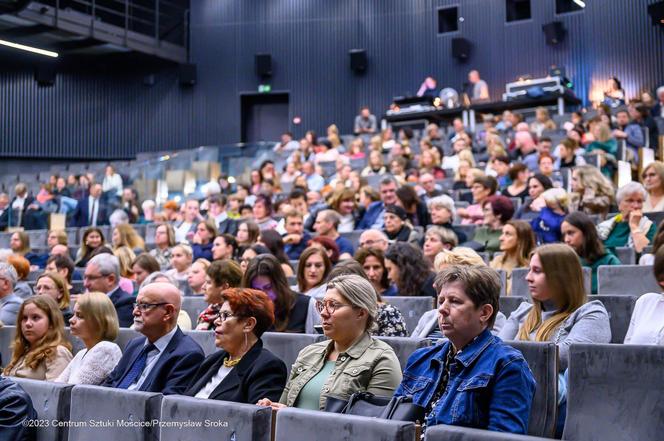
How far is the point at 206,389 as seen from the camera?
2652 millimetres

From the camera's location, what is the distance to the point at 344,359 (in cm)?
244

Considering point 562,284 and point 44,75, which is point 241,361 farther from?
point 44,75

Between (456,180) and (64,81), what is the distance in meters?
9.08

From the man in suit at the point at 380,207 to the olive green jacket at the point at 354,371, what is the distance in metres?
3.19

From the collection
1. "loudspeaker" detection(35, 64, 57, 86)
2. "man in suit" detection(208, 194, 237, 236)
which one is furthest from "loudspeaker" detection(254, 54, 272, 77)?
"man in suit" detection(208, 194, 237, 236)

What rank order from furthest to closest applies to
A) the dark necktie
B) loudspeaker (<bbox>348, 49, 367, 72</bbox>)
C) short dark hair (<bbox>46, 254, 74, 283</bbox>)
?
1. loudspeaker (<bbox>348, 49, 367, 72</bbox>)
2. short dark hair (<bbox>46, 254, 74, 283</bbox>)
3. the dark necktie

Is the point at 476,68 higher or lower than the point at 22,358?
higher

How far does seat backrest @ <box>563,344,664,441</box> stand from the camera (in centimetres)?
204

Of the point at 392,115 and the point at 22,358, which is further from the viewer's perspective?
the point at 392,115

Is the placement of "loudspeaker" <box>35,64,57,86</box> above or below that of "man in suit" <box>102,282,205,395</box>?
above

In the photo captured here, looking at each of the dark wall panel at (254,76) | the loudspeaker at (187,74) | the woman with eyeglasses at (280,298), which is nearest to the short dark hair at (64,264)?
the woman with eyeglasses at (280,298)

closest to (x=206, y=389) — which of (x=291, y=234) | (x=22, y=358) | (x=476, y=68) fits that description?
(x=22, y=358)

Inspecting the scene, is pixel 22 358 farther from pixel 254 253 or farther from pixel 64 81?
pixel 64 81

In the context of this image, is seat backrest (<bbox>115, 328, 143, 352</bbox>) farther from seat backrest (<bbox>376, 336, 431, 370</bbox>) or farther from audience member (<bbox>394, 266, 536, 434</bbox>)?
audience member (<bbox>394, 266, 536, 434</bbox>)
